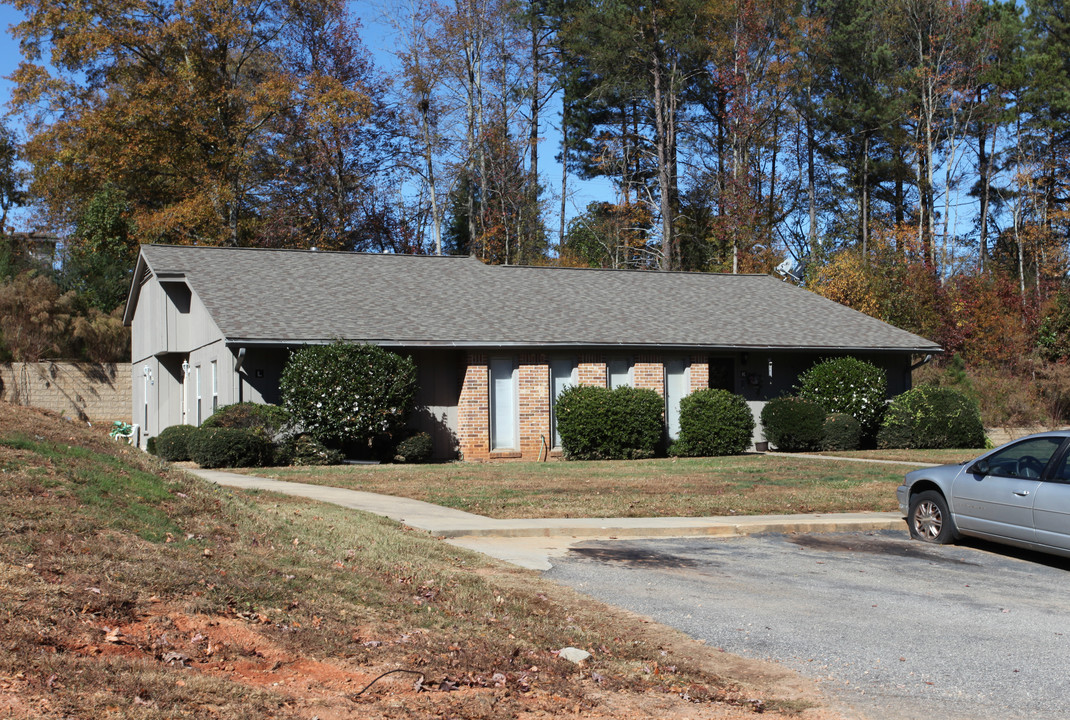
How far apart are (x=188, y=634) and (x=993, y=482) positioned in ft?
29.2

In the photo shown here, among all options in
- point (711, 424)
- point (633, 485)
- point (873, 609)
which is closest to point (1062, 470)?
point (873, 609)

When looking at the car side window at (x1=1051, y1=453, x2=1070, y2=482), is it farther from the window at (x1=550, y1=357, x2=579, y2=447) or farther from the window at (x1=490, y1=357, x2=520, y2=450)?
the window at (x1=490, y1=357, x2=520, y2=450)

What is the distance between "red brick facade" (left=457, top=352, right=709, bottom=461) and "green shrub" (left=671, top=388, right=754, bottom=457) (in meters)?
1.25

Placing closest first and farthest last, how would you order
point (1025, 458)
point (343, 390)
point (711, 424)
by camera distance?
point (1025, 458) → point (343, 390) → point (711, 424)

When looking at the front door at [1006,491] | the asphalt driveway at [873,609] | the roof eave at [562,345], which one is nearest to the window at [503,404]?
the roof eave at [562,345]

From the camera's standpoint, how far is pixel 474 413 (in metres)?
23.8

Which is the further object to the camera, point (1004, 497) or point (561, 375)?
point (561, 375)

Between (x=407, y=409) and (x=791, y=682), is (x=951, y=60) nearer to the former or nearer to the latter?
(x=407, y=409)

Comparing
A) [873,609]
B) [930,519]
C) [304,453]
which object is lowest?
[873,609]

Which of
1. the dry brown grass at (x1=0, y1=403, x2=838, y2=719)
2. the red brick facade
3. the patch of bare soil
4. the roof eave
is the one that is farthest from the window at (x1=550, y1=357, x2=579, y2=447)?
the patch of bare soil

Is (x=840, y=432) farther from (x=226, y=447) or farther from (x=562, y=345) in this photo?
(x=226, y=447)

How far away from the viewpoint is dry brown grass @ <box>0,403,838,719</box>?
5.25 meters

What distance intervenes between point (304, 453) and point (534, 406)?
231 inches

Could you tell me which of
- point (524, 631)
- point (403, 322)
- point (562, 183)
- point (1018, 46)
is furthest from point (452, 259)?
point (1018, 46)
